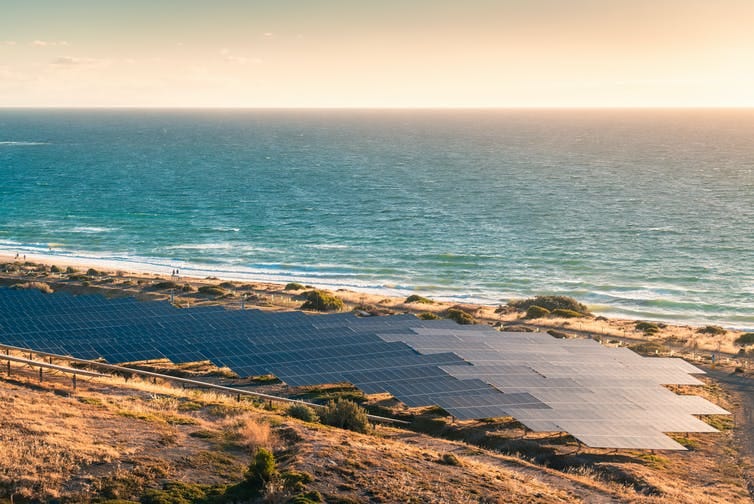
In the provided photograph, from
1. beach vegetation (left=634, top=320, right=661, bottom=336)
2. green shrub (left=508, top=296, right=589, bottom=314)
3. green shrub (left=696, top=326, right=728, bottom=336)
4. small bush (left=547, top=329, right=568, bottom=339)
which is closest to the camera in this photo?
small bush (left=547, top=329, right=568, bottom=339)

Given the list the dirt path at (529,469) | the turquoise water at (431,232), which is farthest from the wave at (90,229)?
the dirt path at (529,469)

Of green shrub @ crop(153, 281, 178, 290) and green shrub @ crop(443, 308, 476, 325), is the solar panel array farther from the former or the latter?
green shrub @ crop(153, 281, 178, 290)

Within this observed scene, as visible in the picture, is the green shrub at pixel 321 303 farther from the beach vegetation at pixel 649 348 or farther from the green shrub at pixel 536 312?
the beach vegetation at pixel 649 348

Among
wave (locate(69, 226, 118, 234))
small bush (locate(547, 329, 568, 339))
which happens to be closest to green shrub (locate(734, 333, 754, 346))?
small bush (locate(547, 329, 568, 339))

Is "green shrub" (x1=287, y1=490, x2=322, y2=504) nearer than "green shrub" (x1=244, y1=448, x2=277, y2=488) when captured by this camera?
Yes

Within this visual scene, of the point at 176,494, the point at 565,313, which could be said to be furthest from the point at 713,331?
the point at 176,494

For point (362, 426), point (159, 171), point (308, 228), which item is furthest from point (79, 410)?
point (159, 171)

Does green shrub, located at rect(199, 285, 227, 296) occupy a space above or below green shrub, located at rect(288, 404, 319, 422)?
below

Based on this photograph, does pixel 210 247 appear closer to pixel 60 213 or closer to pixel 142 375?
pixel 60 213
